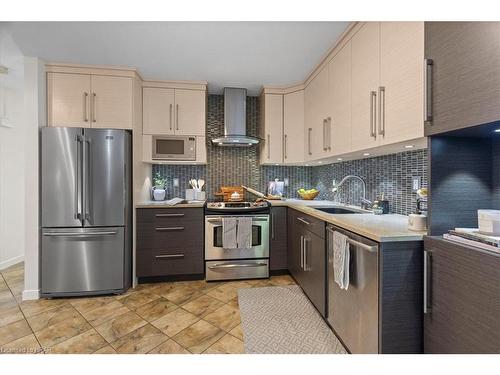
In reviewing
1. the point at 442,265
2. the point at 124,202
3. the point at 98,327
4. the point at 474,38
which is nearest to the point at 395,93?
the point at 474,38

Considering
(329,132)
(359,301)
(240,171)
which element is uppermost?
(329,132)

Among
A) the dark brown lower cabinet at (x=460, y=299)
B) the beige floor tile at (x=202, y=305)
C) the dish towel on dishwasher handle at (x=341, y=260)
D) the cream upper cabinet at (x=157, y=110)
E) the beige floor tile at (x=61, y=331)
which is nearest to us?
the dark brown lower cabinet at (x=460, y=299)

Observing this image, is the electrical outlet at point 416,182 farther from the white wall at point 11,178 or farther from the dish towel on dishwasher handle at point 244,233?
the white wall at point 11,178

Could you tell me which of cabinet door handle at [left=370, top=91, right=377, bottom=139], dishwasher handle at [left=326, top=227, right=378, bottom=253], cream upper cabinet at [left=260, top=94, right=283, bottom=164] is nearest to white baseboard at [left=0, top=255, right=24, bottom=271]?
cream upper cabinet at [left=260, top=94, right=283, bottom=164]

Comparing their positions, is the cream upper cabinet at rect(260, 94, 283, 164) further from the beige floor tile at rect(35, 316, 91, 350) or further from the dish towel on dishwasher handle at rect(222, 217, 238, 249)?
the beige floor tile at rect(35, 316, 91, 350)

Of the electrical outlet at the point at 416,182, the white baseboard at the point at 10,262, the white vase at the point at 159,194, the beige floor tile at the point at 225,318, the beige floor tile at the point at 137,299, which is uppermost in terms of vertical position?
the electrical outlet at the point at 416,182

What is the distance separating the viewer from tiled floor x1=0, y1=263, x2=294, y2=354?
169 cm

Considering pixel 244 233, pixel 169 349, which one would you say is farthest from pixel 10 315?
pixel 244 233

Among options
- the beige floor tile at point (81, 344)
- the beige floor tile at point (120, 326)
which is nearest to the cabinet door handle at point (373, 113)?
the beige floor tile at point (120, 326)

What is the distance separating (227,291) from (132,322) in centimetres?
93

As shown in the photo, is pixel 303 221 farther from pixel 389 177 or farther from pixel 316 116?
pixel 316 116

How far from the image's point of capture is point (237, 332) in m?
1.85

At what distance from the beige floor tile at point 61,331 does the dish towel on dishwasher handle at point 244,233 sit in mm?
1536

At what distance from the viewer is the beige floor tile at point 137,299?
2.30 metres
